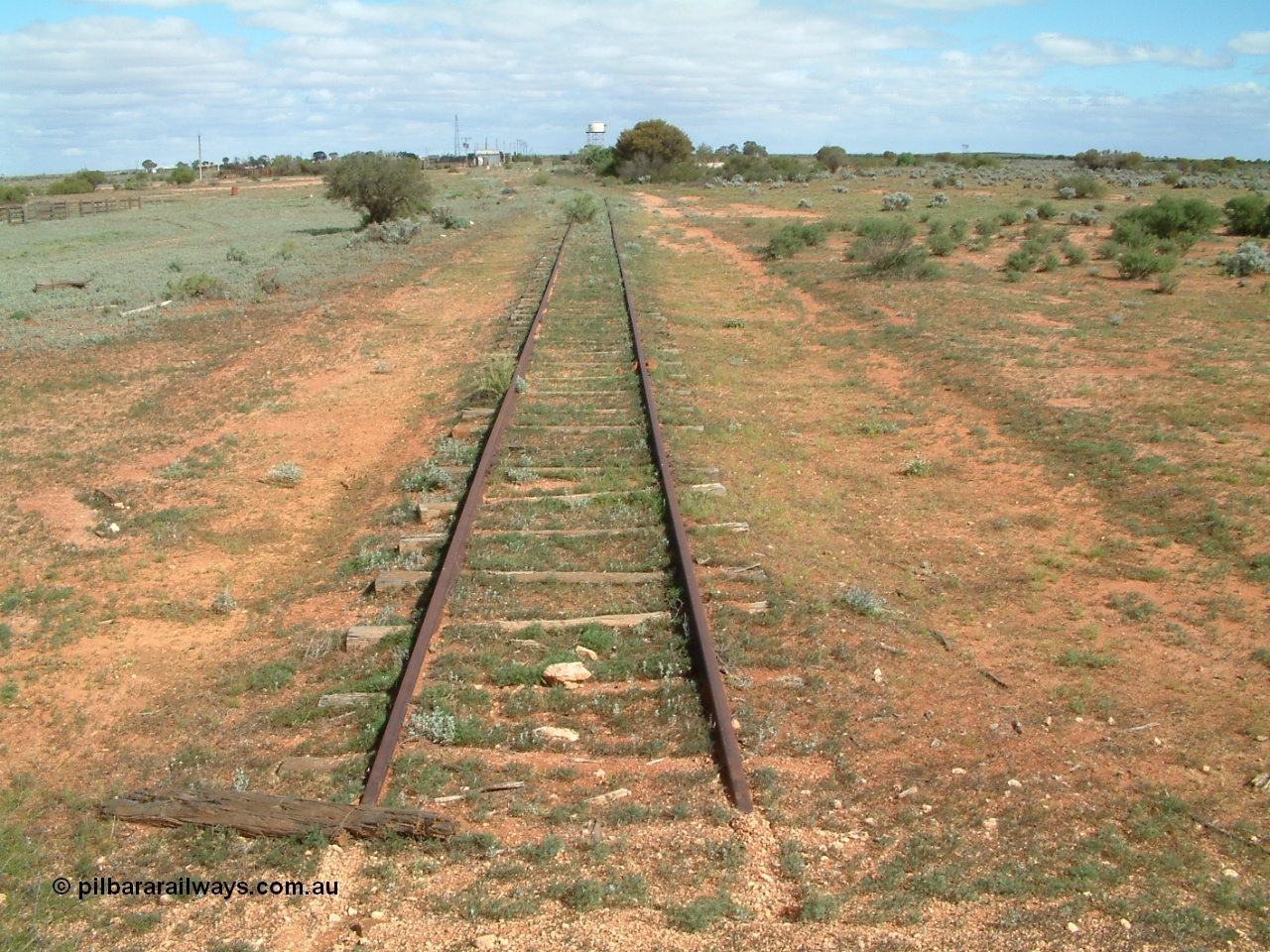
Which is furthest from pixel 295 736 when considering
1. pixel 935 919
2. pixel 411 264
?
pixel 411 264

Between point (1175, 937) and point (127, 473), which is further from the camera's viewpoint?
point (127, 473)

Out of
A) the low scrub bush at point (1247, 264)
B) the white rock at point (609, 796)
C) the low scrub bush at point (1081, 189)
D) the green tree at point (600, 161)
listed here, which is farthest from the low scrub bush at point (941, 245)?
the green tree at point (600, 161)

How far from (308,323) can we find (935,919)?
1546cm

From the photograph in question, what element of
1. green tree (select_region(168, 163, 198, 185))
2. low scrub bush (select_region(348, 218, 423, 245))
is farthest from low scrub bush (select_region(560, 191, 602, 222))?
green tree (select_region(168, 163, 198, 185))

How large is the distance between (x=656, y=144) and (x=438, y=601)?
75366 millimetres

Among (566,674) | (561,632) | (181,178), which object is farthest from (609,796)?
(181,178)

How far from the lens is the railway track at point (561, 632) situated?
509cm

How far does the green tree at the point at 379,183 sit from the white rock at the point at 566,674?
3030 cm

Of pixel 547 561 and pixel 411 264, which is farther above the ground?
pixel 411 264

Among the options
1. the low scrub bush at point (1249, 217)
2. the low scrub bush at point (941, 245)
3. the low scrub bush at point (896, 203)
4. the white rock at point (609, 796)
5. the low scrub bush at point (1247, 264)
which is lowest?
the white rock at point (609, 796)

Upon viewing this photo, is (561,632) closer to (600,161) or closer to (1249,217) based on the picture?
(1249,217)

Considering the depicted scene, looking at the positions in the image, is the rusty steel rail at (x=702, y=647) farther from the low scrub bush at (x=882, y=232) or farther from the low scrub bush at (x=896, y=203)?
the low scrub bush at (x=896, y=203)

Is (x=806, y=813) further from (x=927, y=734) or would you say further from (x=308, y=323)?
(x=308, y=323)

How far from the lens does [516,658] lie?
602 centimetres
